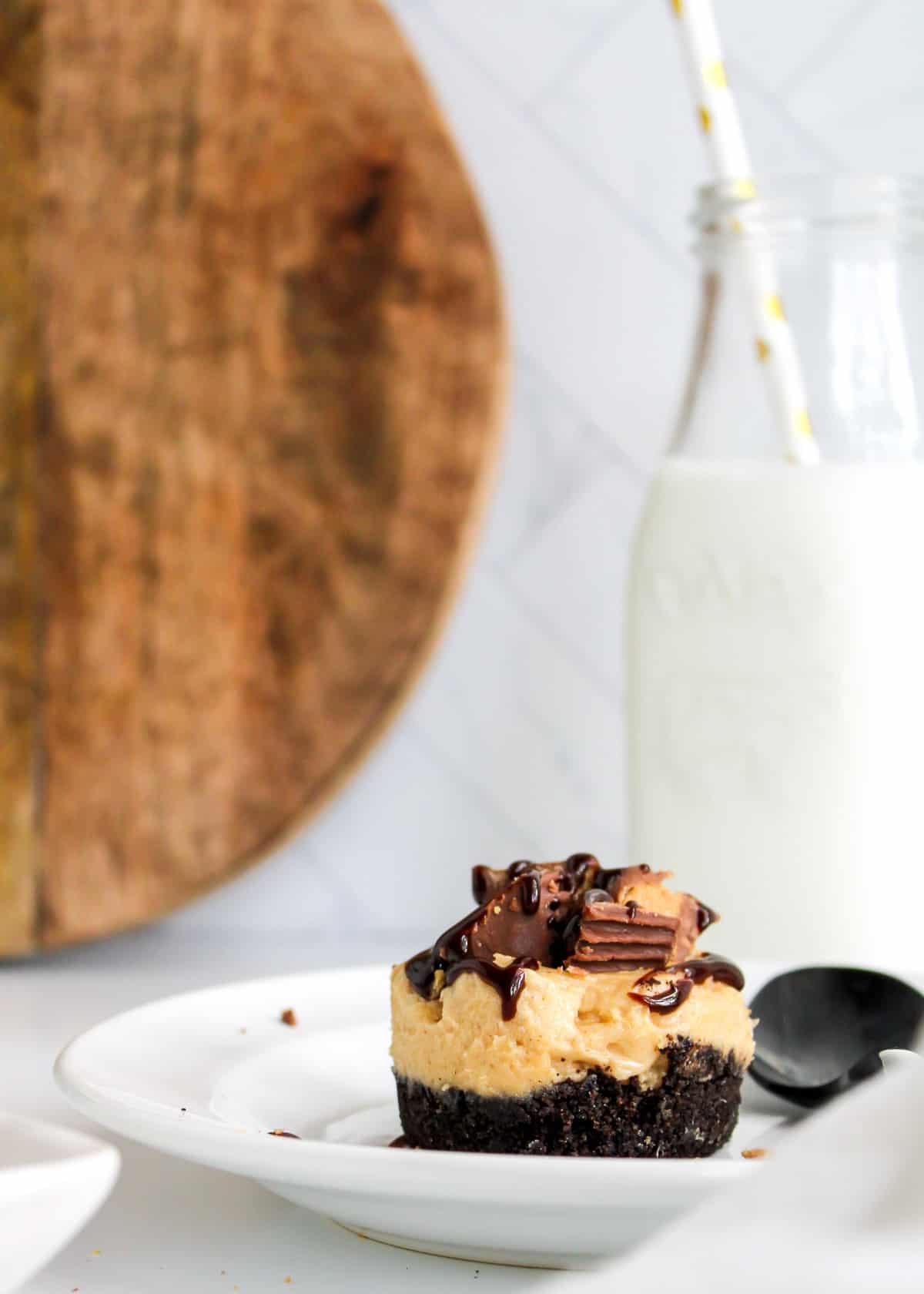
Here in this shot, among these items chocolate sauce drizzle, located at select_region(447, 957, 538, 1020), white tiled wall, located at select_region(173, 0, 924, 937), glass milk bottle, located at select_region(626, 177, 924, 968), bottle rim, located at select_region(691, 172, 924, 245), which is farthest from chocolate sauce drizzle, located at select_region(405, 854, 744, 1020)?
white tiled wall, located at select_region(173, 0, 924, 937)

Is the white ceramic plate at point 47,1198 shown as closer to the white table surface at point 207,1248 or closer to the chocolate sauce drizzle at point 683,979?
the white table surface at point 207,1248

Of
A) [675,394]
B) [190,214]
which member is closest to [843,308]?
[675,394]

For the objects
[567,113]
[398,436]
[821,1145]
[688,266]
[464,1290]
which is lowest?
[464,1290]

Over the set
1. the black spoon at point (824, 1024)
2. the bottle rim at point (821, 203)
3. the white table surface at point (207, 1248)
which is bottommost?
the white table surface at point (207, 1248)

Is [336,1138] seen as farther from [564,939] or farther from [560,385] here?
[560,385]

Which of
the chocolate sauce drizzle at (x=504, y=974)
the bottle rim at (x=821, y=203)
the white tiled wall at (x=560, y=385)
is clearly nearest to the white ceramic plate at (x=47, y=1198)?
the chocolate sauce drizzle at (x=504, y=974)

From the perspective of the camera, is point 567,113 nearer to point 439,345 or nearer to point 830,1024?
point 439,345

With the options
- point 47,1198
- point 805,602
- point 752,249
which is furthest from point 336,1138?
point 752,249
